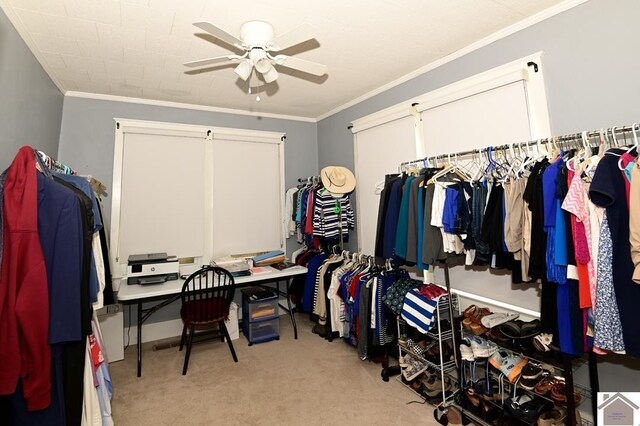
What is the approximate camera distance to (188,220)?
367 centimetres

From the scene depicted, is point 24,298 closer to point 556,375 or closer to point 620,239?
point 620,239

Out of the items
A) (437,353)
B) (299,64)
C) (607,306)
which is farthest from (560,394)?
(299,64)

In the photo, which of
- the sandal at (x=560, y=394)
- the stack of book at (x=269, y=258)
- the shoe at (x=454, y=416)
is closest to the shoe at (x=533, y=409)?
the sandal at (x=560, y=394)

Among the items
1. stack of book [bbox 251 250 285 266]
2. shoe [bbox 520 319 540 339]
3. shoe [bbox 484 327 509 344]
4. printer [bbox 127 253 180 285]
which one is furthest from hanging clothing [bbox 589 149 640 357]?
printer [bbox 127 253 180 285]

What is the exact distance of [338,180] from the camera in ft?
11.7

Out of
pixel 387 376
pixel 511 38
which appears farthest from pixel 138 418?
pixel 511 38

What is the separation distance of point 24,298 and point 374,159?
2966 mm

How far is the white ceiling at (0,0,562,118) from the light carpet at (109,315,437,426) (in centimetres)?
269

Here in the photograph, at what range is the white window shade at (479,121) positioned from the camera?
2.18m

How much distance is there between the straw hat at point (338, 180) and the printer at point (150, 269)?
1.81 meters

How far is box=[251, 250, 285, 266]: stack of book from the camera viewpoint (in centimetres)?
366

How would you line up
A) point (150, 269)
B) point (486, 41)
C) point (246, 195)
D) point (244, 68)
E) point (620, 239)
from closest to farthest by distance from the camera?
1. point (620, 239)
2. point (244, 68)
3. point (486, 41)
4. point (150, 269)
5. point (246, 195)

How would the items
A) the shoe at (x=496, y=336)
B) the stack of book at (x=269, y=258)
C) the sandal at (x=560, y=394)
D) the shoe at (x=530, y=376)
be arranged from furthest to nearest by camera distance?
the stack of book at (x=269, y=258), the shoe at (x=496, y=336), the shoe at (x=530, y=376), the sandal at (x=560, y=394)

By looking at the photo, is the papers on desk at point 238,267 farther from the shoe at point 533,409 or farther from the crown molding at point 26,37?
the shoe at point 533,409
